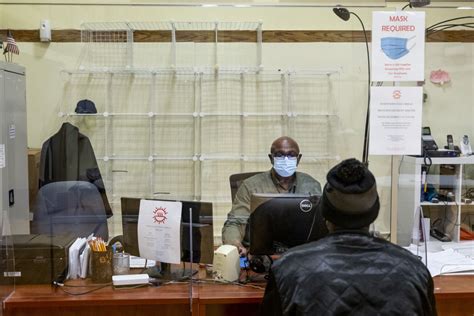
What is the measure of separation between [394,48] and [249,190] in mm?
1245

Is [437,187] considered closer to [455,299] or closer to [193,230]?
[455,299]

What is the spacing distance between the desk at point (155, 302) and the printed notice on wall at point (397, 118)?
2.33 ft

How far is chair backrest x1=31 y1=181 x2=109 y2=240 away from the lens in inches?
127

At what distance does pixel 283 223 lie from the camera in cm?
204

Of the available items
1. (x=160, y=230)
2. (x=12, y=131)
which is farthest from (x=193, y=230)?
(x=12, y=131)

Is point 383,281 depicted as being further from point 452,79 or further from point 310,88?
point 452,79

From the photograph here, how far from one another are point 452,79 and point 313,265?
3.55m

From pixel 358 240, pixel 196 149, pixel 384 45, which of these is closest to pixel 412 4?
pixel 384 45

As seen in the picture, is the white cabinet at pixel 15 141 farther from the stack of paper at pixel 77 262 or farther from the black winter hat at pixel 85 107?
the black winter hat at pixel 85 107

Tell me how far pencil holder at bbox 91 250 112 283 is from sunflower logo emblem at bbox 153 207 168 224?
27cm

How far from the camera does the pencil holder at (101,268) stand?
2.09 metres

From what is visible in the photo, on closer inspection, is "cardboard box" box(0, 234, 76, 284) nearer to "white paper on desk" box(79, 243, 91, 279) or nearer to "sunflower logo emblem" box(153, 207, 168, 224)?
"white paper on desk" box(79, 243, 91, 279)

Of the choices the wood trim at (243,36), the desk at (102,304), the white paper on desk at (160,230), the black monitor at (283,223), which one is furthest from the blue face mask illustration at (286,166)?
the wood trim at (243,36)

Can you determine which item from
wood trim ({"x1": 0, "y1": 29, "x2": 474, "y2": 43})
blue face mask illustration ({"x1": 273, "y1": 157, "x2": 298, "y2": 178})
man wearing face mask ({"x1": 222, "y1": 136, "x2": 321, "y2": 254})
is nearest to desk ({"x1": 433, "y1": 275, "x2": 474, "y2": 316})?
man wearing face mask ({"x1": 222, "y1": 136, "x2": 321, "y2": 254})
